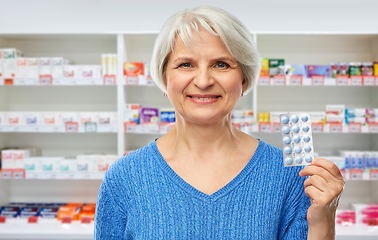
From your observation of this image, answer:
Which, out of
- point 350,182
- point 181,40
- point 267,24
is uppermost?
point 267,24

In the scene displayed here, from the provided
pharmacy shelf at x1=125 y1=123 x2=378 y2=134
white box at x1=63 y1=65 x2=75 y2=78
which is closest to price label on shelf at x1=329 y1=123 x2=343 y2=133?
pharmacy shelf at x1=125 y1=123 x2=378 y2=134

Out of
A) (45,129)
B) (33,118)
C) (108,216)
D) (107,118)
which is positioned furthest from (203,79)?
(33,118)

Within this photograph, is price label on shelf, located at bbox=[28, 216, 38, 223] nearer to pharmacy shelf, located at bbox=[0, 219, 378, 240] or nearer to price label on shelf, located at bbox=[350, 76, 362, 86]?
pharmacy shelf, located at bbox=[0, 219, 378, 240]

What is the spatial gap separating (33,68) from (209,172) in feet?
8.80

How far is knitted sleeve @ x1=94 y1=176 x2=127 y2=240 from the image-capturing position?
95 cm

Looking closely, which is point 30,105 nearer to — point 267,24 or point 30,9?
point 30,9

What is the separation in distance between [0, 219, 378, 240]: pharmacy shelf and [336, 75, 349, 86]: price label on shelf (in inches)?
54.3

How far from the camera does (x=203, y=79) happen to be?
807 millimetres

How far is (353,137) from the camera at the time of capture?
11.1 ft

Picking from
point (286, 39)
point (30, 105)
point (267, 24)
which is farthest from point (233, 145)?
point (30, 105)

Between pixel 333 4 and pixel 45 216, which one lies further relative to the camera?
pixel 333 4

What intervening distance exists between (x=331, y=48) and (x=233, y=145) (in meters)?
2.91

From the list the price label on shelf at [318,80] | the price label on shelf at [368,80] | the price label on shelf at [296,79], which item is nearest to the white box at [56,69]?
the price label on shelf at [296,79]

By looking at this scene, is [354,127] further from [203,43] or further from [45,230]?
[45,230]
